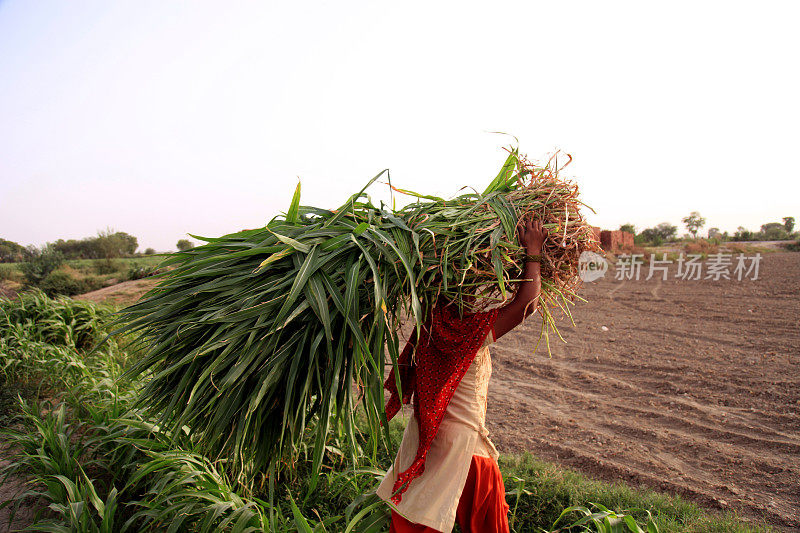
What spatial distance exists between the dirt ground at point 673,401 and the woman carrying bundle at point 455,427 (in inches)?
72.1

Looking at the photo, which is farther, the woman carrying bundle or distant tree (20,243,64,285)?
distant tree (20,243,64,285)

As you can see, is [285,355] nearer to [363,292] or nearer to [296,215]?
[363,292]

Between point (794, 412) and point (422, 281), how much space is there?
4.22 m

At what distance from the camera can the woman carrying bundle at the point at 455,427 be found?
5.47 feet

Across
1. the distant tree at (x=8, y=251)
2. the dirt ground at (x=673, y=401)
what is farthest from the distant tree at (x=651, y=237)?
the distant tree at (x=8, y=251)

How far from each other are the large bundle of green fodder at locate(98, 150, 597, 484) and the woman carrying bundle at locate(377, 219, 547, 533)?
0.26 feet

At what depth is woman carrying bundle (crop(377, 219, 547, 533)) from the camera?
1667 mm

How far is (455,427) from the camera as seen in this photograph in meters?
1.73

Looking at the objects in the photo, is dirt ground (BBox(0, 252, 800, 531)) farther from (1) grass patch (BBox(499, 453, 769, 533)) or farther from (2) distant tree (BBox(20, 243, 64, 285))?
(2) distant tree (BBox(20, 243, 64, 285))

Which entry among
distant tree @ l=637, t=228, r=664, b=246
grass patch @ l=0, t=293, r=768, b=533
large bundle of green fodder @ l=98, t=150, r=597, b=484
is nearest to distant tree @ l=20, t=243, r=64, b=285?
grass patch @ l=0, t=293, r=768, b=533

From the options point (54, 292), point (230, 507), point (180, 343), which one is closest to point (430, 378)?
point (180, 343)

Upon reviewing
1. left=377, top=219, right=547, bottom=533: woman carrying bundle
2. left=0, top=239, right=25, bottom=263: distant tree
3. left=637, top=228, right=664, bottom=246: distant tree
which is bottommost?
left=0, top=239, right=25, bottom=263: distant tree

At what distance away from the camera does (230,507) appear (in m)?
2.12

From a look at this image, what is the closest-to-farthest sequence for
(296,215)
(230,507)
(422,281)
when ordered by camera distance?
1. (422,281)
2. (296,215)
3. (230,507)
